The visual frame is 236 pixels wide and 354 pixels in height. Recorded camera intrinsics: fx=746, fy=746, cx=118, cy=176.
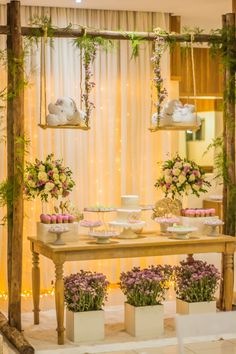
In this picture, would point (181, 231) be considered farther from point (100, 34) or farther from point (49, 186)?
point (100, 34)

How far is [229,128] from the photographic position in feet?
21.2

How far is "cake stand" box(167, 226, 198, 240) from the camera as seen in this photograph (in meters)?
5.88

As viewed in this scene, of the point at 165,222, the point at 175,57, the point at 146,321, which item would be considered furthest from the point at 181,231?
the point at 175,57

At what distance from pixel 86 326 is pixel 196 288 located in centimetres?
98

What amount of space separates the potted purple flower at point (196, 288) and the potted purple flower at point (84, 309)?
2.42ft

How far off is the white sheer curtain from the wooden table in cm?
156

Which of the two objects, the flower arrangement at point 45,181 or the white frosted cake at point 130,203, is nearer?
the flower arrangement at point 45,181

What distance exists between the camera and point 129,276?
19.4 ft

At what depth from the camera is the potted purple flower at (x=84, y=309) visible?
18.4 ft

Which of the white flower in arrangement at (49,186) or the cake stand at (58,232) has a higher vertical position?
the white flower in arrangement at (49,186)

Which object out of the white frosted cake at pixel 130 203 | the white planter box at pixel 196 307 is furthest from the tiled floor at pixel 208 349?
the white frosted cake at pixel 130 203

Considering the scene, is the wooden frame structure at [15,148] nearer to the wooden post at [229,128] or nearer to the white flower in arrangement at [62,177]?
the white flower in arrangement at [62,177]

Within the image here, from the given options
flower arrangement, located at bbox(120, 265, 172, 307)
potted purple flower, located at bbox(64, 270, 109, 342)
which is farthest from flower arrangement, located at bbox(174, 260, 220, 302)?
potted purple flower, located at bbox(64, 270, 109, 342)

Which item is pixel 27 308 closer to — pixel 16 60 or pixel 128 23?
pixel 16 60
